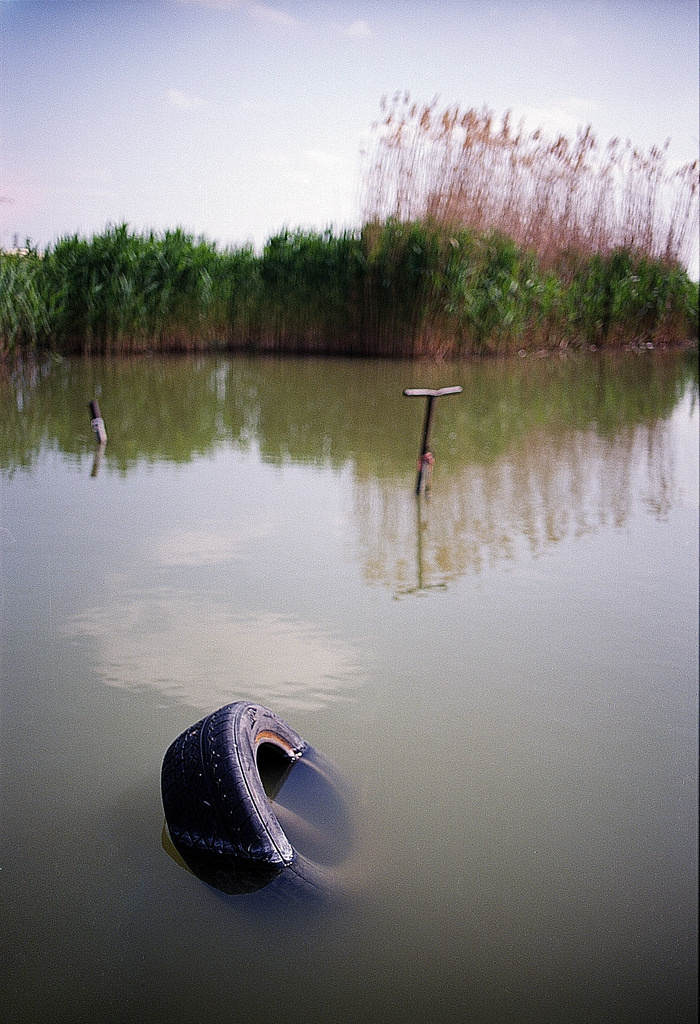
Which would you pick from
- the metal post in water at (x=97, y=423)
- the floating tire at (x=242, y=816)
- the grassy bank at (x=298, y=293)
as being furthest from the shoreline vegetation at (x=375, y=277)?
the floating tire at (x=242, y=816)

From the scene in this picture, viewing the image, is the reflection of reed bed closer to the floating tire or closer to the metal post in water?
the floating tire

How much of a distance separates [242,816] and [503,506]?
9.74 ft

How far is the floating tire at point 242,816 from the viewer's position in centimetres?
178

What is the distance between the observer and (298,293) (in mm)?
11367

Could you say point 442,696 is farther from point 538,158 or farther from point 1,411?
point 538,158

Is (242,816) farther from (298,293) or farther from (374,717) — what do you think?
(298,293)

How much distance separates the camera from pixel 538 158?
11.7 meters

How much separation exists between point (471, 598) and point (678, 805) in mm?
1351

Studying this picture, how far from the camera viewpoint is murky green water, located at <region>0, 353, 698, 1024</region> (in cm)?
155

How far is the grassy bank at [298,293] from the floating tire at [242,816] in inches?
333

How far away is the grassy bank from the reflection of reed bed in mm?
4920

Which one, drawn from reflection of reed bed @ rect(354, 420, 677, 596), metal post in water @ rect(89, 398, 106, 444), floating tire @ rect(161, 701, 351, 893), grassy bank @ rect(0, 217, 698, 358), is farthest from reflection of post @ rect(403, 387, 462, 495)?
grassy bank @ rect(0, 217, 698, 358)

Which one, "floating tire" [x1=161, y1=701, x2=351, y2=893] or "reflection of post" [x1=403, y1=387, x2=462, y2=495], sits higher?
"reflection of post" [x1=403, y1=387, x2=462, y2=495]

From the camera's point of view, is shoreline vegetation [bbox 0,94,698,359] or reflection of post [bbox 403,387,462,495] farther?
shoreline vegetation [bbox 0,94,698,359]
